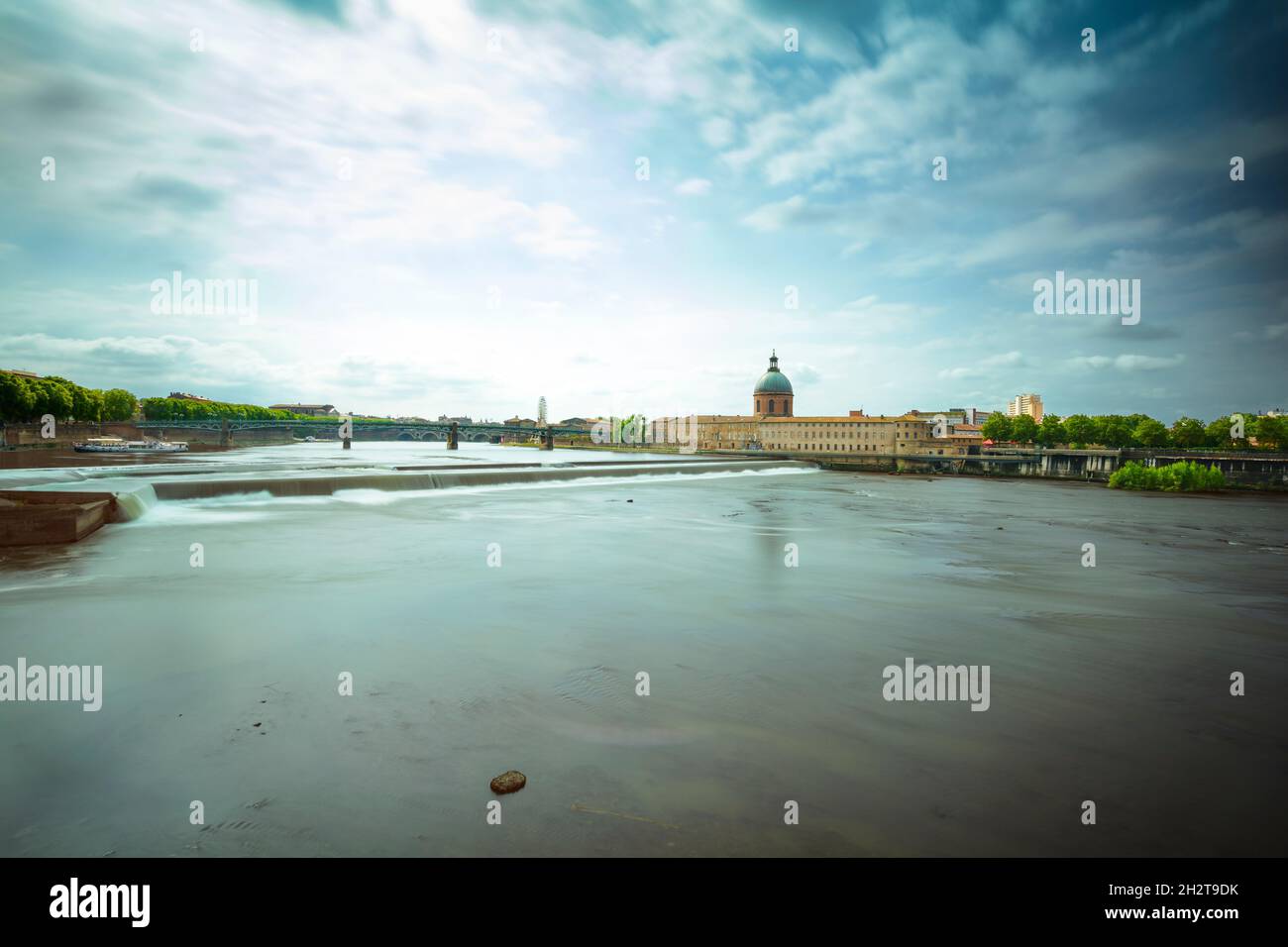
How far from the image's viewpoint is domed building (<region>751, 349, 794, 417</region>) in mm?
156375

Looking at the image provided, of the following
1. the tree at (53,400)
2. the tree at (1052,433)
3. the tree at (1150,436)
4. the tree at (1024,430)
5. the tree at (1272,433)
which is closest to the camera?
the tree at (53,400)

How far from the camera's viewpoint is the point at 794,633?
1012 centimetres

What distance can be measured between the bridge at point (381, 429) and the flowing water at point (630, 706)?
348 ft

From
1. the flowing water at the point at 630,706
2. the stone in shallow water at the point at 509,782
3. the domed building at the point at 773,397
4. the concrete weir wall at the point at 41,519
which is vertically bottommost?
the flowing water at the point at 630,706

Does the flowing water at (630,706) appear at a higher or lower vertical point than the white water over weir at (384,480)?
lower

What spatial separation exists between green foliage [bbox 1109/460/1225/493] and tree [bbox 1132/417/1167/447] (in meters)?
55.5

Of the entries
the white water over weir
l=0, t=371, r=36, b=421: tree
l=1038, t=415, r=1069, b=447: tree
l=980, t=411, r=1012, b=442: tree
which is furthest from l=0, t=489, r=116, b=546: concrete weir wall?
l=980, t=411, r=1012, b=442: tree

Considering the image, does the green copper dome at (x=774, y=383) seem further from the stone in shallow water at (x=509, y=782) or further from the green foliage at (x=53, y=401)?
the stone in shallow water at (x=509, y=782)

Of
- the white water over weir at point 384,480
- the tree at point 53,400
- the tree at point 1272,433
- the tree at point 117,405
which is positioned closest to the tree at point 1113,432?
the tree at point 1272,433

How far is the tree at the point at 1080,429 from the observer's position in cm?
11306

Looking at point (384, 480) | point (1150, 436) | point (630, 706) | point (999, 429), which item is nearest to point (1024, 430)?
point (999, 429)

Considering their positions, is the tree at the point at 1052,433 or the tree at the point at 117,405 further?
the tree at the point at 1052,433

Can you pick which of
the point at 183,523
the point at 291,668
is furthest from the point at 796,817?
the point at 183,523

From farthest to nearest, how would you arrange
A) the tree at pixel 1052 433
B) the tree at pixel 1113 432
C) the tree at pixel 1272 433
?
the tree at pixel 1052 433 → the tree at pixel 1113 432 → the tree at pixel 1272 433
